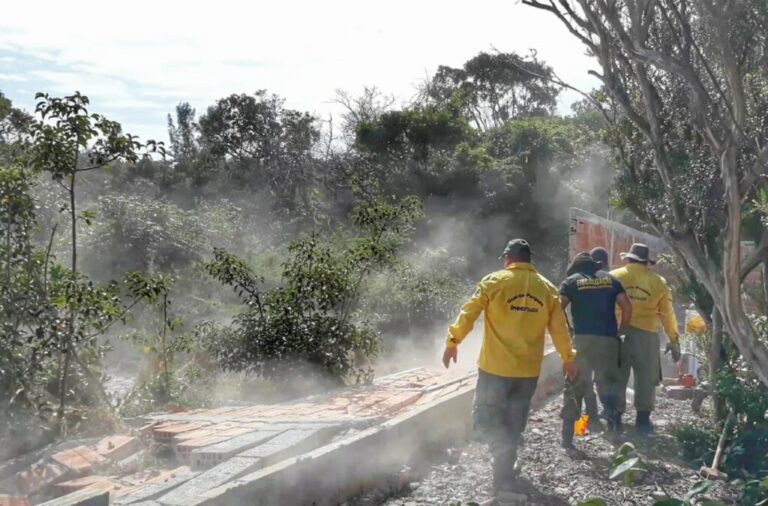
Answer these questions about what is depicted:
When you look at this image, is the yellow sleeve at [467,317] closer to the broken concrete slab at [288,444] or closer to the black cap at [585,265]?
the broken concrete slab at [288,444]

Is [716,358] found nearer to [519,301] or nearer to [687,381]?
[519,301]

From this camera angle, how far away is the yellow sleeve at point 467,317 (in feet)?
19.6

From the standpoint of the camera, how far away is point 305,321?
30.3 ft

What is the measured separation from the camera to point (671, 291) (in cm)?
864

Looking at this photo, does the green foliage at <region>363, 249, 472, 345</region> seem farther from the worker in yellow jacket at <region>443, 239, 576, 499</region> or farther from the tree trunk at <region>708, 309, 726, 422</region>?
the worker in yellow jacket at <region>443, 239, 576, 499</region>

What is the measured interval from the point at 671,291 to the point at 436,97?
1066 inches

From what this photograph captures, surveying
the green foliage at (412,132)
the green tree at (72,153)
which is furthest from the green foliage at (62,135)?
the green foliage at (412,132)

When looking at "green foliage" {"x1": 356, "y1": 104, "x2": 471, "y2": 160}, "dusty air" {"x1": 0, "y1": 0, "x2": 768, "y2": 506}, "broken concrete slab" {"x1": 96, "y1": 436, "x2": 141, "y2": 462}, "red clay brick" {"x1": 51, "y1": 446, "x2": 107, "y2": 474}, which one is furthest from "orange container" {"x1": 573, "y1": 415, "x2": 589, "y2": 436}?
"green foliage" {"x1": 356, "y1": 104, "x2": 471, "y2": 160}

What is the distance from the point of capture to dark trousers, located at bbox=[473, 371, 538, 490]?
6.09 metres

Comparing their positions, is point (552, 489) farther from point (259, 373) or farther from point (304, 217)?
point (304, 217)

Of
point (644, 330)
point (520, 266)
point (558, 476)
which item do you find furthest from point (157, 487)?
point (644, 330)

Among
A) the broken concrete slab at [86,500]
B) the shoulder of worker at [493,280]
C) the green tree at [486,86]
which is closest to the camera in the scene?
the broken concrete slab at [86,500]

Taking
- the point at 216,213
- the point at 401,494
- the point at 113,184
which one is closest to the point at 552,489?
the point at 401,494

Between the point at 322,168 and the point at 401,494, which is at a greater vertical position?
the point at 322,168
